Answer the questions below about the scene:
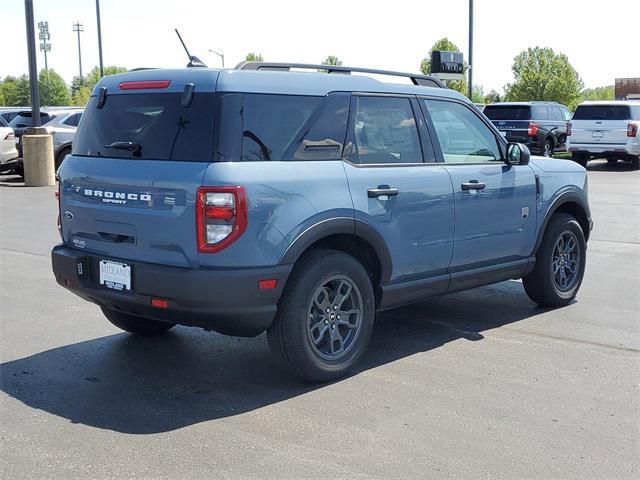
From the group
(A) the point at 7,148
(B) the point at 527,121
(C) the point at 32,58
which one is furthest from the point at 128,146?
(B) the point at 527,121

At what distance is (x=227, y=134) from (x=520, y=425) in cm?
227

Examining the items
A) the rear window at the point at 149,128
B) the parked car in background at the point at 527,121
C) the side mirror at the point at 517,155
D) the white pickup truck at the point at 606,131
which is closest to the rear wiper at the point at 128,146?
the rear window at the point at 149,128

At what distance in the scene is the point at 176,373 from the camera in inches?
208

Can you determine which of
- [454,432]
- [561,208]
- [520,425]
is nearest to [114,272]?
[454,432]

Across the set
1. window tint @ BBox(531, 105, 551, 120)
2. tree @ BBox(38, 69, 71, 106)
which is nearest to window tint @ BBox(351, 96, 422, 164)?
window tint @ BBox(531, 105, 551, 120)

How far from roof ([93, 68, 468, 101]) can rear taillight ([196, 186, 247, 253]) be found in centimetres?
64

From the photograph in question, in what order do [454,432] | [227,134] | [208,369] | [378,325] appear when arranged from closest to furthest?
[454,432]
[227,134]
[208,369]
[378,325]

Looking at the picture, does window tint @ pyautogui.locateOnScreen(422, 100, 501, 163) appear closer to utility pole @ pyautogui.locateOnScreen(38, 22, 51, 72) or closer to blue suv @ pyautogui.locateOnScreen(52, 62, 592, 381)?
blue suv @ pyautogui.locateOnScreen(52, 62, 592, 381)

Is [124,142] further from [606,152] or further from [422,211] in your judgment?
[606,152]

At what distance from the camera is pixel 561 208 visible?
7168 mm

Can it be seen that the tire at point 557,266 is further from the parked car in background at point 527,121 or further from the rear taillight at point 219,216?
the parked car in background at point 527,121

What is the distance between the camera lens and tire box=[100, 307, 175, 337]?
234 inches

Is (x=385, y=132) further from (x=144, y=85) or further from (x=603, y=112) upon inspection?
(x=603, y=112)

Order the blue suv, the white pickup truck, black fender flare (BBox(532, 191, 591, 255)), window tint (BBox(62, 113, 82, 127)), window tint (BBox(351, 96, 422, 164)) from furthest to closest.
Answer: the white pickup truck
window tint (BBox(62, 113, 82, 127))
black fender flare (BBox(532, 191, 591, 255))
window tint (BBox(351, 96, 422, 164))
the blue suv
